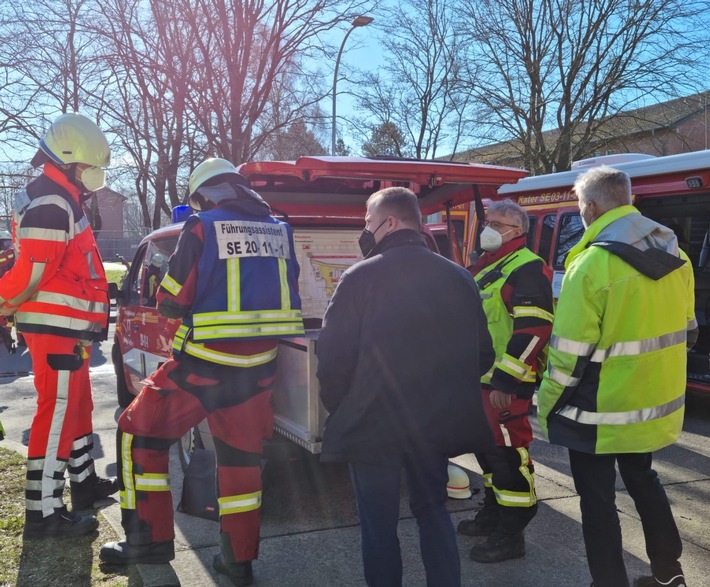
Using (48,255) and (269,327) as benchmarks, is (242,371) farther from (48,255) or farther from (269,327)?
(48,255)

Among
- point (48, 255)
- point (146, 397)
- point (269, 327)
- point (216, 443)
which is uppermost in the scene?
point (48, 255)

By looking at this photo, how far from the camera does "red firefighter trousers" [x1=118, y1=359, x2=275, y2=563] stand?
2881mm

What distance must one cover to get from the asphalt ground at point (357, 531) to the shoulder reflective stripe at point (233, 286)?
128 cm

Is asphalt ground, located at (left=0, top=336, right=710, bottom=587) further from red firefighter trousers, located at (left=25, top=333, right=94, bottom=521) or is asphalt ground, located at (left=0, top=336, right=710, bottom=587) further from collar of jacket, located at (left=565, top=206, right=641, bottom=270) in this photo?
collar of jacket, located at (left=565, top=206, right=641, bottom=270)

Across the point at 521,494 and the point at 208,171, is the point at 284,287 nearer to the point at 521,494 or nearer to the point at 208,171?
the point at 208,171

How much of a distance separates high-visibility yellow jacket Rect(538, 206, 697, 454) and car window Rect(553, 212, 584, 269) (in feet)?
19.4

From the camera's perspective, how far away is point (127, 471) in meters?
2.92

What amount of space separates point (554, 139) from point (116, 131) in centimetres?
1383

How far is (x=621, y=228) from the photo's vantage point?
2521mm

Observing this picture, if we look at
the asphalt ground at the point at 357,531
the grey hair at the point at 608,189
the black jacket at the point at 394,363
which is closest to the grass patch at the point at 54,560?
the asphalt ground at the point at 357,531

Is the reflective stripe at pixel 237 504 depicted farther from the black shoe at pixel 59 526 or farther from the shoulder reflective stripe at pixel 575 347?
the shoulder reflective stripe at pixel 575 347

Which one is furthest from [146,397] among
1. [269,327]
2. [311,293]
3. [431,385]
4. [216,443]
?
[311,293]

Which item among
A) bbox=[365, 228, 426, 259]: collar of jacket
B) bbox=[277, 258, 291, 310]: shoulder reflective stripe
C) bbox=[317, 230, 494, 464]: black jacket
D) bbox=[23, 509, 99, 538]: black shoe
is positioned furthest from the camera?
bbox=[23, 509, 99, 538]: black shoe

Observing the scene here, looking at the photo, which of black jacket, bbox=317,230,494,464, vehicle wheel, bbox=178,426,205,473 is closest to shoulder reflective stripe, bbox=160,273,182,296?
black jacket, bbox=317,230,494,464
